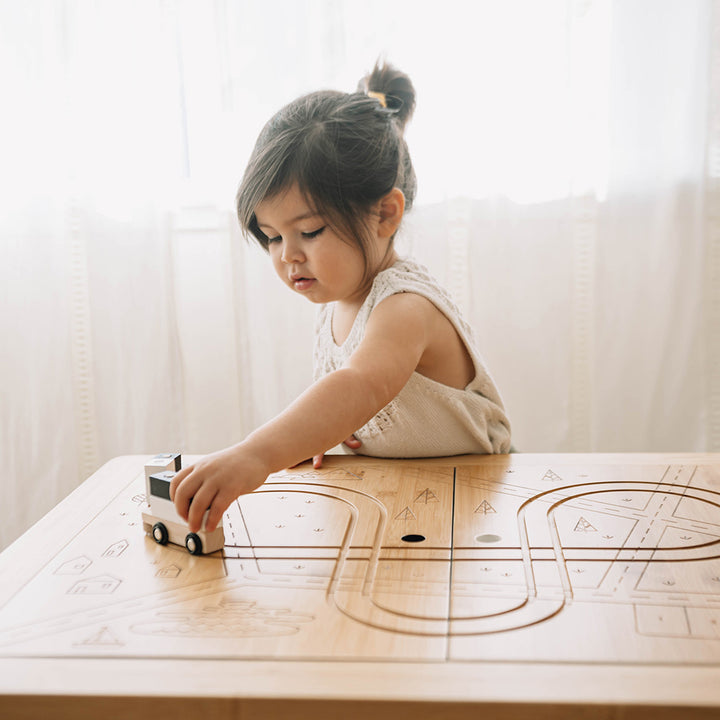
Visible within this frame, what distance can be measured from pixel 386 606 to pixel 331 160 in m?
0.57

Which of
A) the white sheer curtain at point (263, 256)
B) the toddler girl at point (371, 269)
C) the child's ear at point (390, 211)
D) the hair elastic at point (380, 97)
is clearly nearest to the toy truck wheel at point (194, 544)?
the toddler girl at point (371, 269)

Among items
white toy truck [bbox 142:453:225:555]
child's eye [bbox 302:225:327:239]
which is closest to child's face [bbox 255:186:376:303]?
child's eye [bbox 302:225:327:239]

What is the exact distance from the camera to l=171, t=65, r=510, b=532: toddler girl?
93 centimetres

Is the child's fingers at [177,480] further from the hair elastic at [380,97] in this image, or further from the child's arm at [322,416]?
the hair elastic at [380,97]

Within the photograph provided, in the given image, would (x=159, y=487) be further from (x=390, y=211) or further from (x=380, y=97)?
(x=380, y=97)

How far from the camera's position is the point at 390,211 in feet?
3.33

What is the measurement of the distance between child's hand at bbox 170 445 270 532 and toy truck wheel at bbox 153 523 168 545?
3cm

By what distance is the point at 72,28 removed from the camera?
164cm

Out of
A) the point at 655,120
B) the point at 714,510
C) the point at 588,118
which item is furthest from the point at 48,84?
the point at 714,510

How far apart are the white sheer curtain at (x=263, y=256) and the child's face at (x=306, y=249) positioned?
62 cm

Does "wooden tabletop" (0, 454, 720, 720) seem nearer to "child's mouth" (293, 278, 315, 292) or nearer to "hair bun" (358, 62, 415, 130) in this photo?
"child's mouth" (293, 278, 315, 292)

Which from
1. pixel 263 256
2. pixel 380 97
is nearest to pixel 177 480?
pixel 380 97

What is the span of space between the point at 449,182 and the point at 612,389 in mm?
562

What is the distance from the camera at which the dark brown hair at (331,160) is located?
929 mm
